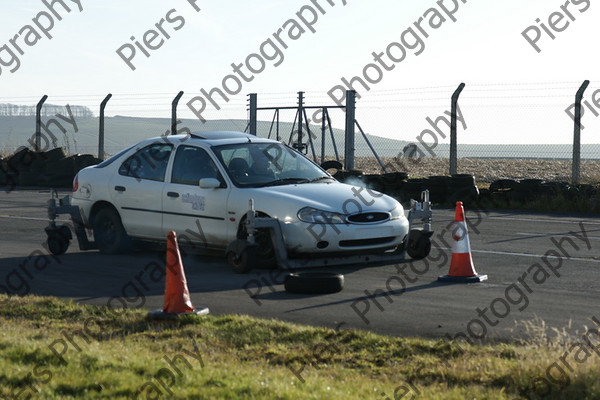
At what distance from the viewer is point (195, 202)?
1169cm

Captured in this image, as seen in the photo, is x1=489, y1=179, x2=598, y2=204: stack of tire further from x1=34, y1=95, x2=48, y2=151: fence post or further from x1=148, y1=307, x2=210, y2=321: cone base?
x1=34, y1=95, x2=48, y2=151: fence post

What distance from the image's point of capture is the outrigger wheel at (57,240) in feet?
41.5

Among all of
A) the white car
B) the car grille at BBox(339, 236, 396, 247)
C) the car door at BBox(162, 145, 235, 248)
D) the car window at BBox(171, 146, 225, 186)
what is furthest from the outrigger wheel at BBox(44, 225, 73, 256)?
the car grille at BBox(339, 236, 396, 247)

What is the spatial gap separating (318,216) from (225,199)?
1.28 m

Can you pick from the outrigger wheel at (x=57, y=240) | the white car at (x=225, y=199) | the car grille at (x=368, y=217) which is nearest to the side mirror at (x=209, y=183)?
the white car at (x=225, y=199)

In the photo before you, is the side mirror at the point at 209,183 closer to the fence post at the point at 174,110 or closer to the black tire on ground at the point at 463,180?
the black tire on ground at the point at 463,180

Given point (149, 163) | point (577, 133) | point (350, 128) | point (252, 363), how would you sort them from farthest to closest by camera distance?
1. point (350, 128)
2. point (577, 133)
3. point (149, 163)
4. point (252, 363)

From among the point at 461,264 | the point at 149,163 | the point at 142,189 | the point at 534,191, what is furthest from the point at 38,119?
the point at 461,264

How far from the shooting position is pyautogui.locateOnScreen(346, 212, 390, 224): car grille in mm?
10914

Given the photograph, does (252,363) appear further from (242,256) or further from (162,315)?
(242,256)

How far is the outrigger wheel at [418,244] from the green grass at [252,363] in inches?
172

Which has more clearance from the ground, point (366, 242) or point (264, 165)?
point (264, 165)

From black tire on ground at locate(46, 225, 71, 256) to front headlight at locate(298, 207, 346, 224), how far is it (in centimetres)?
369

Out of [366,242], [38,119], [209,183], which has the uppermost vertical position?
[38,119]
